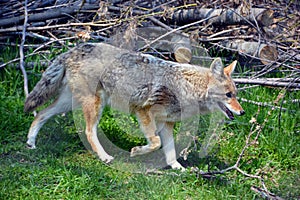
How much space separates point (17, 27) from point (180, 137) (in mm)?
2843

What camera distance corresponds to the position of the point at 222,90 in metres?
5.25

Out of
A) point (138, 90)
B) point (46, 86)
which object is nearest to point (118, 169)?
point (138, 90)

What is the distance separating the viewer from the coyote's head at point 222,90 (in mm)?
5223

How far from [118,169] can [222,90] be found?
133 centimetres

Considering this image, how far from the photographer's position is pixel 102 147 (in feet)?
18.3

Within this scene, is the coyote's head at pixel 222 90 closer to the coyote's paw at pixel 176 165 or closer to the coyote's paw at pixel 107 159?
the coyote's paw at pixel 176 165

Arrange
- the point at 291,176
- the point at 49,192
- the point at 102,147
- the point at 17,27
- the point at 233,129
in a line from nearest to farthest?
the point at 49,192 < the point at 291,176 < the point at 102,147 < the point at 233,129 < the point at 17,27

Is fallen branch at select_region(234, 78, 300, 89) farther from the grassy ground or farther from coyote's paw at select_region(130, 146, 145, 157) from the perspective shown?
coyote's paw at select_region(130, 146, 145, 157)

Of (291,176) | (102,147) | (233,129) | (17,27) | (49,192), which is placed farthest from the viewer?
(17,27)

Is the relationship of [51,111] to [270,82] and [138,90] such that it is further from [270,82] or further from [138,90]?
[270,82]

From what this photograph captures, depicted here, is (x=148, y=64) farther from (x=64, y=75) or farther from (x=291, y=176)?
(x=291, y=176)

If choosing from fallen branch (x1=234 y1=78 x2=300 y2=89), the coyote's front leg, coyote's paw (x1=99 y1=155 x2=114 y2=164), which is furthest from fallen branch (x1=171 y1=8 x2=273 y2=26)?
coyote's paw (x1=99 y1=155 x2=114 y2=164)

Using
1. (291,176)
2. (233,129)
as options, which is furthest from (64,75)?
(291,176)

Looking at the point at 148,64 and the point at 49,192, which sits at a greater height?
the point at 148,64
